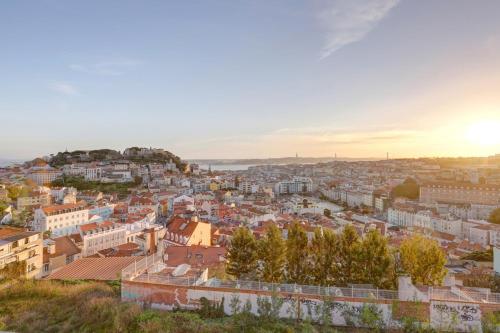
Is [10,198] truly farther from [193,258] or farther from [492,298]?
[492,298]

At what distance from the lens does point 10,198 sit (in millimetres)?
49500

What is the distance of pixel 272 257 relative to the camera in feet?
44.2

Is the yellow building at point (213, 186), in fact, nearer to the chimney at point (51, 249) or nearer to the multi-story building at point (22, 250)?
the chimney at point (51, 249)

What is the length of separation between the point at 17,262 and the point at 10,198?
41.3 m

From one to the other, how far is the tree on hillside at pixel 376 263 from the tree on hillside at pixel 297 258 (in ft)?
7.39

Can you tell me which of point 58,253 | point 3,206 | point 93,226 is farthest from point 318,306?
point 3,206

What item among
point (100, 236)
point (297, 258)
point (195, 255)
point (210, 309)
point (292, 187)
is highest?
point (297, 258)

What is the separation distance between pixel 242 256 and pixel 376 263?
201 inches

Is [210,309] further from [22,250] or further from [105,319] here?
[22,250]

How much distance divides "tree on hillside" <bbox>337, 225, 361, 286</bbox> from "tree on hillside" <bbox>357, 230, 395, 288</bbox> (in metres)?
0.19

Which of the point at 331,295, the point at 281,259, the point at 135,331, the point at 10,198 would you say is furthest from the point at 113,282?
the point at 10,198

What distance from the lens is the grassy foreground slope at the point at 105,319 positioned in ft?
26.1

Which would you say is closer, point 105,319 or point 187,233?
point 105,319

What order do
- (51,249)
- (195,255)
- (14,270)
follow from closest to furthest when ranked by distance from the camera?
(14,270), (195,255), (51,249)
